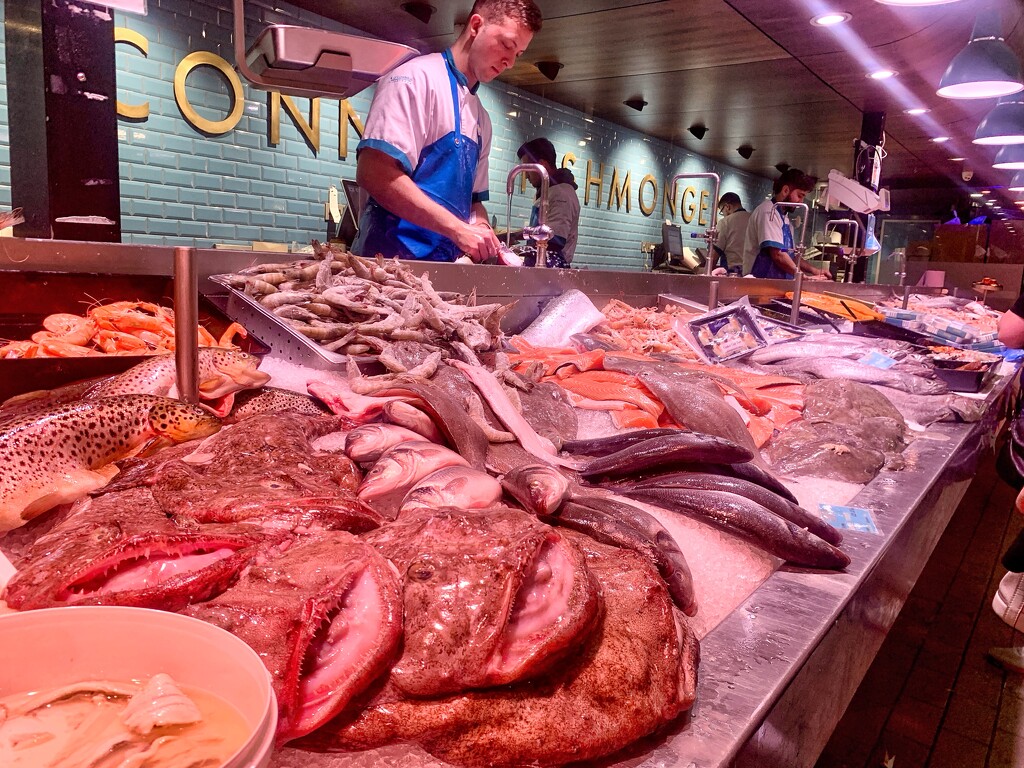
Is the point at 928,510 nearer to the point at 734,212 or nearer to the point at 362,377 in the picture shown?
the point at 362,377

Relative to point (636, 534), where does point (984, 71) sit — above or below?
above

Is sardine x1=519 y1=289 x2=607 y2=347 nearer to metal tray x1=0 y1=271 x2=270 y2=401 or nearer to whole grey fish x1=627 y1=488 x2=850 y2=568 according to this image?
metal tray x1=0 y1=271 x2=270 y2=401

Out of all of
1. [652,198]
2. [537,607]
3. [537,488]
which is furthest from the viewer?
[652,198]

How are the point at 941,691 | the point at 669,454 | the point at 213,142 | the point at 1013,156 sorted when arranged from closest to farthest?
the point at 669,454
the point at 941,691
the point at 213,142
the point at 1013,156

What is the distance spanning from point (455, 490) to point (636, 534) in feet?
1.13

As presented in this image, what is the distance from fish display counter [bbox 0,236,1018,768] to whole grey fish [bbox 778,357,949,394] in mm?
29

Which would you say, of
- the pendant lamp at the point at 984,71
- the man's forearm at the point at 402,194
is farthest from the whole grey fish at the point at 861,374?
the pendant lamp at the point at 984,71

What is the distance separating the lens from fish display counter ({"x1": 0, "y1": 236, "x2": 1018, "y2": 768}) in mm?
833

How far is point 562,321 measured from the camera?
3.53 m

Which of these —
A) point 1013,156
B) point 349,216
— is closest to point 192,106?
point 349,216

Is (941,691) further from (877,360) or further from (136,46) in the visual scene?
(136,46)

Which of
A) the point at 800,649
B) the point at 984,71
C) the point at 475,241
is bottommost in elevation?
the point at 800,649

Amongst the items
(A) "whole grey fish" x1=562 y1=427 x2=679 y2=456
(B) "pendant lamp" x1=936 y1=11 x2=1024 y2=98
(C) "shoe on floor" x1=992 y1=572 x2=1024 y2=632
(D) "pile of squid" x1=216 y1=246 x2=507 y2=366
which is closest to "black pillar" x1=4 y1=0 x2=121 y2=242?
(D) "pile of squid" x1=216 y1=246 x2=507 y2=366

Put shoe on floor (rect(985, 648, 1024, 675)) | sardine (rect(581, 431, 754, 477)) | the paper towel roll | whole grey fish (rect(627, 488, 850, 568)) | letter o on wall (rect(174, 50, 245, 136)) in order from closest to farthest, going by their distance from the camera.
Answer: whole grey fish (rect(627, 488, 850, 568)), sardine (rect(581, 431, 754, 477)), shoe on floor (rect(985, 648, 1024, 675)), letter o on wall (rect(174, 50, 245, 136)), the paper towel roll
